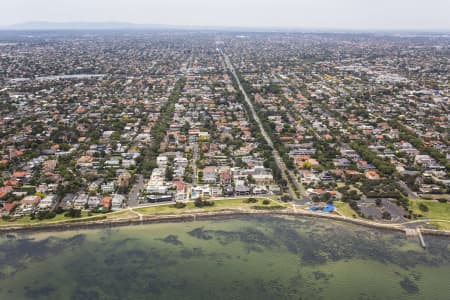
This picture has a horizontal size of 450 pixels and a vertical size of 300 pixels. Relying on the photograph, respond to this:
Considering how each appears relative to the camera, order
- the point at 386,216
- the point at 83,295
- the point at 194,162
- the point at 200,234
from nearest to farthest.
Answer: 1. the point at 83,295
2. the point at 200,234
3. the point at 386,216
4. the point at 194,162

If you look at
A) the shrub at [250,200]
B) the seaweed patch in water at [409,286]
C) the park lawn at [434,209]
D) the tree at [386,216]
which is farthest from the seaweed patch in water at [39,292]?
the park lawn at [434,209]

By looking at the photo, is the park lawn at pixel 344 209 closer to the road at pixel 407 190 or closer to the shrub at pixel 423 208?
the shrub at pixel 423 208

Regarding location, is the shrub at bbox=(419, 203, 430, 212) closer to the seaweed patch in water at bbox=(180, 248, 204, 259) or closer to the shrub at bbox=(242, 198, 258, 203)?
the shrub at bbox=(242, 198, 258, 203)

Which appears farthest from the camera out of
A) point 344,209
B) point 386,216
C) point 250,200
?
point 250,200

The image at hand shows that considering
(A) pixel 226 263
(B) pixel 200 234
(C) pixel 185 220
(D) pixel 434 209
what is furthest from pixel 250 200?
(D) pixel 434 209

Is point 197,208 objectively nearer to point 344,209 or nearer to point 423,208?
point 344,209

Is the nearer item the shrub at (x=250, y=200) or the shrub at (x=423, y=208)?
the shrub at (x=423, y=208)

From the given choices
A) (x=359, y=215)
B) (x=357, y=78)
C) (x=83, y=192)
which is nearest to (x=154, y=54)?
(x=357, y=78)
